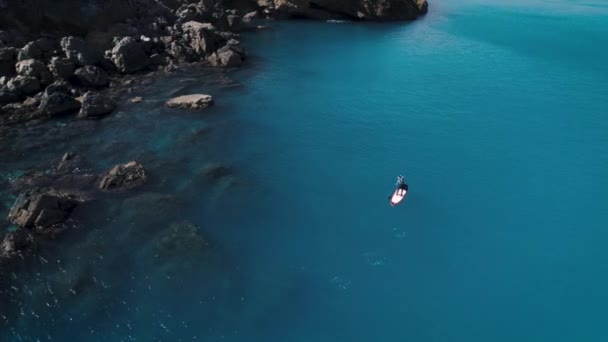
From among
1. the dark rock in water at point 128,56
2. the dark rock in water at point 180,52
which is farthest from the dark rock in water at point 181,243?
the dark rock in water at point 180,52

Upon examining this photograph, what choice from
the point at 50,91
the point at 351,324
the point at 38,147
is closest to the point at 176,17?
the point at 50,91

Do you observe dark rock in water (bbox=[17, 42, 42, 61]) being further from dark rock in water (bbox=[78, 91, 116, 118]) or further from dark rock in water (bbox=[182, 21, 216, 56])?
dark rock in water (bbox=[182, 21, 216, 56])

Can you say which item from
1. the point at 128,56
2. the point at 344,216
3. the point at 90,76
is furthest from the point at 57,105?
the point at 344,216

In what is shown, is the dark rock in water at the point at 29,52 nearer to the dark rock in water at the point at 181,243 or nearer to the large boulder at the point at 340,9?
the dark rock in water at the point at 181,243

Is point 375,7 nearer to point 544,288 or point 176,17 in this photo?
point 176,17

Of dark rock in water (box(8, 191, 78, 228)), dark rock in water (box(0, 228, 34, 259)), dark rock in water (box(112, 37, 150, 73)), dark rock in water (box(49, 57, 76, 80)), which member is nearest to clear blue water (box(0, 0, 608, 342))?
dark rock in water (box(8, 191, 78, 228))

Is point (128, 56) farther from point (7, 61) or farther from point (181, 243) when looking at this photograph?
point (181, 243)
